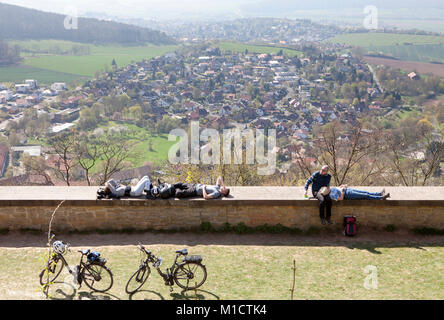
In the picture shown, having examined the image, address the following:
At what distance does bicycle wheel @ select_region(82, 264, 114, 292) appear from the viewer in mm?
6285

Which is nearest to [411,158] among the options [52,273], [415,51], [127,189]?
[127,189]

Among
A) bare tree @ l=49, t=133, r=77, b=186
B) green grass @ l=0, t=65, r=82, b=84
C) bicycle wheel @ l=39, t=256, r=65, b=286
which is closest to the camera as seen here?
bicycle wheel @ l=39, t=256, r=65, b=286

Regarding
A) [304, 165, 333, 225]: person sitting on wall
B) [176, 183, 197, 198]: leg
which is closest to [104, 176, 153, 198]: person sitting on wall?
[176, 183, 197, 198]: leg

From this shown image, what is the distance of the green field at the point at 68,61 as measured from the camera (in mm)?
118688

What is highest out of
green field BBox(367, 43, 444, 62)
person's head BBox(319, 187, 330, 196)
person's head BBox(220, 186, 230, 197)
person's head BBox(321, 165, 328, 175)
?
green field BBox(367, 43, 444, 62)

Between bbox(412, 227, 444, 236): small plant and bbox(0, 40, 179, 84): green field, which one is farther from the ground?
bbox(0, 40, 179, 84): green field

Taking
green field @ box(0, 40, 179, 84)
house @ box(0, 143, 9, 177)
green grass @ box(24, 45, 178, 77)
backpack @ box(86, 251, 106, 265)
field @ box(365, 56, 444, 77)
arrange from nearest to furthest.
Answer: backpack @ box(86, 251, 106, 265) < house @ box(0, 143, 9, 177) < field @ box(365, 56, 444, 77) < green field @ box(0, 40, 179, 84) < green grass @ box(24, 45, 178, 77)

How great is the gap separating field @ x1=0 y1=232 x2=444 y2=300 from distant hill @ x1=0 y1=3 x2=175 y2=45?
582 feet

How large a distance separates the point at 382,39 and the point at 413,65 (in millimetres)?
51663

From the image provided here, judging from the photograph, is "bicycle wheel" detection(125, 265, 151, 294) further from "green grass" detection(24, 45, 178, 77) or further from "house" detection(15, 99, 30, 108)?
"green grass" detection(24, 45, 178, 77)

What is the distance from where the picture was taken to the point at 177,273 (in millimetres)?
6336

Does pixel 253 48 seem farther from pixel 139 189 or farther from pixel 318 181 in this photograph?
pixel 139 189

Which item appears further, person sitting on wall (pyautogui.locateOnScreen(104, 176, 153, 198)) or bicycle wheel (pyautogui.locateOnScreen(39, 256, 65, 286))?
person sitting on wall (pyautogui.locateOnScreen(104, 176, 153, 198))
